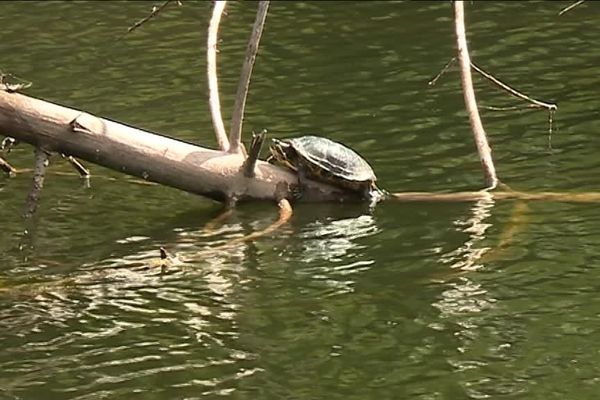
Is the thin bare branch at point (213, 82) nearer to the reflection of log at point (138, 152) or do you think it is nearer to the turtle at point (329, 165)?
the reflection of log at point (138, 152)

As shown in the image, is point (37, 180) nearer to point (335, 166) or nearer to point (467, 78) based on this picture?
point (335, 166)

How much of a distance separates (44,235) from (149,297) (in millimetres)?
1965

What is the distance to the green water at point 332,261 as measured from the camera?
7.99 m

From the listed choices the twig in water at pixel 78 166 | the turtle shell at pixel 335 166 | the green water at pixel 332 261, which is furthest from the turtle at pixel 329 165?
the twig in water at pixel 78 166

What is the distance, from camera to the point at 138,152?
10.9 metres

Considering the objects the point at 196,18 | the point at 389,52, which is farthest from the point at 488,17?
the point at 196,18

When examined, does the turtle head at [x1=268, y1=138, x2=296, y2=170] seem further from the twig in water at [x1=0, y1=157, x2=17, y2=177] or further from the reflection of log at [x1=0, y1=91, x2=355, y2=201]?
the twig in water at [x1=0, y1=157, x2=17, y2=177]

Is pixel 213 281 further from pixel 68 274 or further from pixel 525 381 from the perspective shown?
pixel 525 381

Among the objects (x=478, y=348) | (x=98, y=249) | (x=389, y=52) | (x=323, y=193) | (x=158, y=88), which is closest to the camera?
(x=478, y=348)

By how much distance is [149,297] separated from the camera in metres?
9.45

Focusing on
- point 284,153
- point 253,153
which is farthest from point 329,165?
point 253,153

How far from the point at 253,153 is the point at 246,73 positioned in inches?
25.9

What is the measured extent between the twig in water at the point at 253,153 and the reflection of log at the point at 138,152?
6 centimetres

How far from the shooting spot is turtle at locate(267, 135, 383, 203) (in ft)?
37.8
